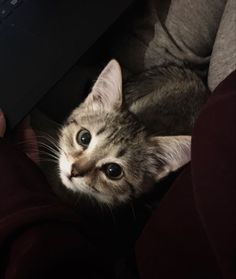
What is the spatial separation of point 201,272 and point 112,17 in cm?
57

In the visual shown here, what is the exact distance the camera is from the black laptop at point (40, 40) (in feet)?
2.59

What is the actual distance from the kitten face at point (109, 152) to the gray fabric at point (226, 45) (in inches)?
9.2

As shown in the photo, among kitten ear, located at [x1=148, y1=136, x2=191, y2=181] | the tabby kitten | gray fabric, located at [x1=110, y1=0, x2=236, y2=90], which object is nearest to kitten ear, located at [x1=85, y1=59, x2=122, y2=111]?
the tabby kitten

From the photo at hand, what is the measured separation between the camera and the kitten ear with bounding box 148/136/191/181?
78 centimetres

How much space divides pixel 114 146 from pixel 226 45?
1.14 feet

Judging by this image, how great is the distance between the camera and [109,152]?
0.88 meters

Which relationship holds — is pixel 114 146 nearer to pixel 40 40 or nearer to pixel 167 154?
pixel 167 154

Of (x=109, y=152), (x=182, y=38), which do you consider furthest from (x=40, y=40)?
(x=182, y=38)

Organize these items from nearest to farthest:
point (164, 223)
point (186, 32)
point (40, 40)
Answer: point (164, 223)
point (40, 40)
point (186, 32)

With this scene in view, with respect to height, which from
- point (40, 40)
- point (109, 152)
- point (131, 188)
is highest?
point (40, 40)

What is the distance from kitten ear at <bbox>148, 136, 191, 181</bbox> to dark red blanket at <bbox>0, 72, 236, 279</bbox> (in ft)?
0.29

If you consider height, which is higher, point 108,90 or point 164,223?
point 108,90

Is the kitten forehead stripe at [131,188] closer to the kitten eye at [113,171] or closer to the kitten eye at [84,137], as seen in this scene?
the kitten eye at [113,171]

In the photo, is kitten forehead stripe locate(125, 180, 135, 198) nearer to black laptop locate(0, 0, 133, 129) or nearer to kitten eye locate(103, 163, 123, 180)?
kitten eye locate(103, 163, 123, 180)
